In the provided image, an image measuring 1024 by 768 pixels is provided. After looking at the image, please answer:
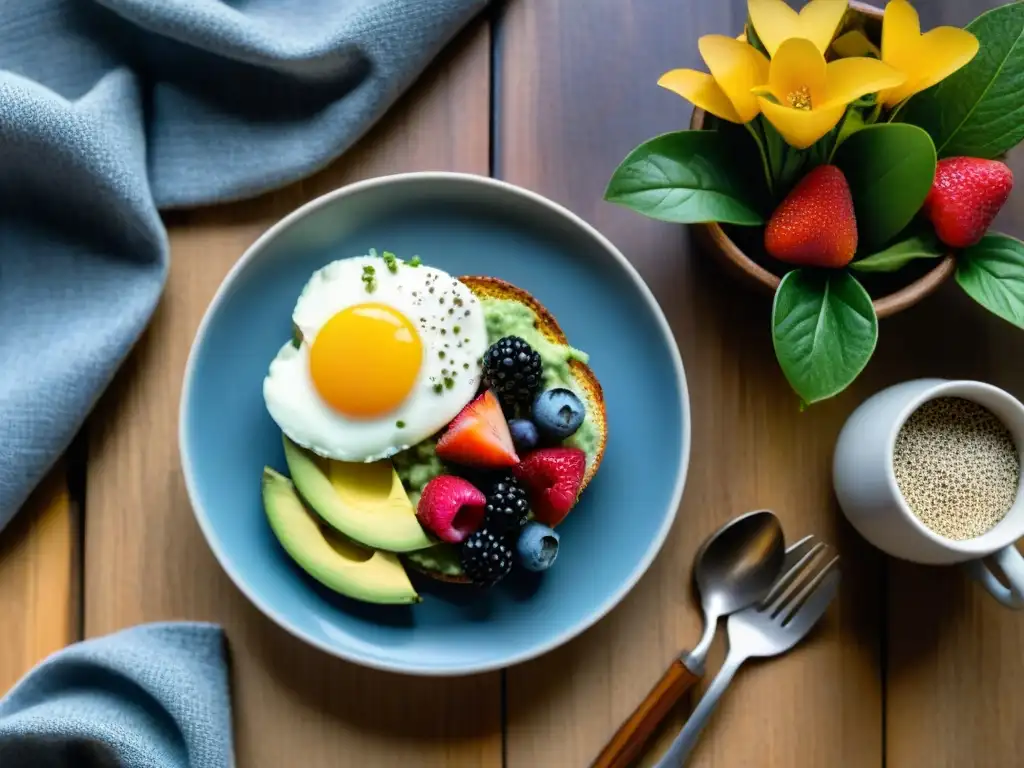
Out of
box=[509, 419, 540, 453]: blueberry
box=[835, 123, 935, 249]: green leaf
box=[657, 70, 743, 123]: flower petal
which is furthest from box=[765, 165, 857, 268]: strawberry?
box=[509, 419, 540, 453]: blueberry

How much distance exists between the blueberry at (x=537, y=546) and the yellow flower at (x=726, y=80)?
59 cm

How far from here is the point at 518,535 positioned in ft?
4.14

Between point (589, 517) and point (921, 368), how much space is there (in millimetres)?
556

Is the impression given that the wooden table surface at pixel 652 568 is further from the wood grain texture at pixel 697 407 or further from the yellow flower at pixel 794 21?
the yellow flower at pixel 794 21

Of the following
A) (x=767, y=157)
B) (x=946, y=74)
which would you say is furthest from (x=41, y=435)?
(x=946, y=74)

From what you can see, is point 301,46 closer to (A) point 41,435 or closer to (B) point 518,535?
(A) point 41,435

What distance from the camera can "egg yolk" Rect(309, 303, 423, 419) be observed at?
49.4 inches

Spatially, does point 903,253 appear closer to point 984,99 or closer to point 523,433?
point 984,99

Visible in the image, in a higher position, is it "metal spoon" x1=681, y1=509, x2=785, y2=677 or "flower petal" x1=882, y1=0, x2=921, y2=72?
"flower petal" x1=882, y1=0, x2=921, y2=72

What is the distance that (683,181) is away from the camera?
4.00 feet

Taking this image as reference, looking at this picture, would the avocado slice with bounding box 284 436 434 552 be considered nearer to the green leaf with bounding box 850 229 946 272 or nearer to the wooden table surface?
the wooden table surface

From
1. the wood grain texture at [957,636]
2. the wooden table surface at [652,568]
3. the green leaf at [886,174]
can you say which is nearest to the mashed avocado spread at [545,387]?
the wooden table surface at [652,568]

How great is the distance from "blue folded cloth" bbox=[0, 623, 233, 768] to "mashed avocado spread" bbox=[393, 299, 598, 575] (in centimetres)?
34

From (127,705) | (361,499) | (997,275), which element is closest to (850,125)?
(997,275)
